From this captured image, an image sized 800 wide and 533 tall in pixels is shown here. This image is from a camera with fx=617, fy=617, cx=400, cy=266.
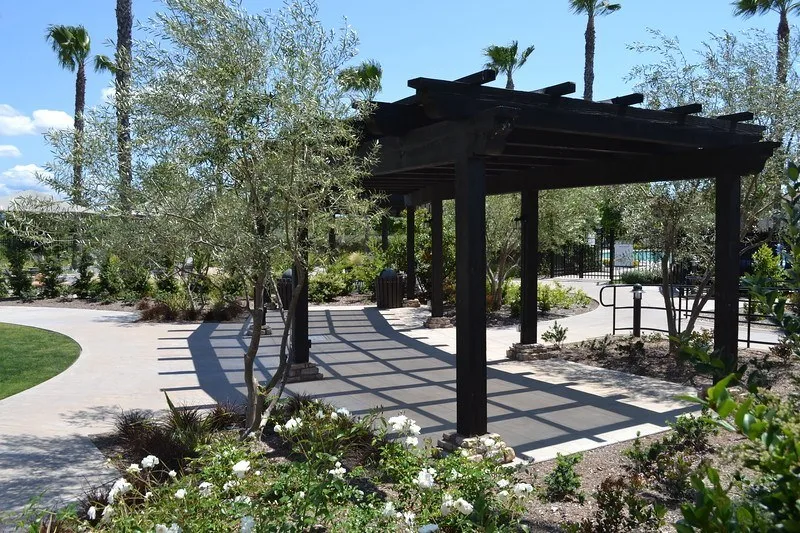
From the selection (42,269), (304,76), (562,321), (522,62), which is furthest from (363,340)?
(522,62)

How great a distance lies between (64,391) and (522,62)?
26555mm

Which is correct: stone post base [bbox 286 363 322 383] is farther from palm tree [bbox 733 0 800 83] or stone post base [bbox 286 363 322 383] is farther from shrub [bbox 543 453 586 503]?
palm tree [bbox 733 0 800 83]

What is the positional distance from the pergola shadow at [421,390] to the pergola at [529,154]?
1.13 m

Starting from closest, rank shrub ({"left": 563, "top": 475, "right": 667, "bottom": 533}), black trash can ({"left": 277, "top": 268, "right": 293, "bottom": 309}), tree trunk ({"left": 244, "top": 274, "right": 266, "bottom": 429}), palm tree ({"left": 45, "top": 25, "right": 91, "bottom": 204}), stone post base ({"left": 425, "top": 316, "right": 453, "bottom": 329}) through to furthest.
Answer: shrub ({"left": 563, "top": 475, "right": 667, "bottom": 533}) < tree trunk ({"left": 244, "top": 274, "right": 266, "bottom": 429}) < stone post base ({"left": 425, "top": 316, "right": 453, "bottom": 329}) < black trash can ({"left": 277, "top": 268, "right": 293, "bottom": 309}) < palm tree ({"left": 45, "top": 25, "right": 91, "bottom": 204})

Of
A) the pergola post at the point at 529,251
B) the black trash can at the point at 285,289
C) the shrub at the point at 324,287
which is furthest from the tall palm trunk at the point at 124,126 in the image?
the shrub at the point at 324,287

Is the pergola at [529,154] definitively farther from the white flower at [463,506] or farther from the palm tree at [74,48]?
the palm tree at [74,48]

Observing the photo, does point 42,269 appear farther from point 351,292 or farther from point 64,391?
point 64,391

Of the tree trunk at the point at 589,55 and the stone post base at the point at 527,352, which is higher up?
the tree trunk at the point at 589,55

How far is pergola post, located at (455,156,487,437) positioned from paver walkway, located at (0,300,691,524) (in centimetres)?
65

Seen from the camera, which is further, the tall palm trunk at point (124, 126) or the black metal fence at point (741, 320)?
the black metal fence at point (741, 320)

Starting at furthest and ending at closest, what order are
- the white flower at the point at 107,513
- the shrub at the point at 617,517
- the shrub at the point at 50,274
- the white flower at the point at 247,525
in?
the shrub at the point at 50,274 → the shrub at the point at 617,517 → the white flower at the point at 107,513 → the white flower at the point at 247,525

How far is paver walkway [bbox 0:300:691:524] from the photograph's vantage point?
536cm

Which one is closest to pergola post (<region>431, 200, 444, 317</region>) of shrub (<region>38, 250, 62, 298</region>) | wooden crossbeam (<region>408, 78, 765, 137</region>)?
wooden crossbeam (<region>408, 78, 765, 137</region>)

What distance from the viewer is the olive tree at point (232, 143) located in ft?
14.7
